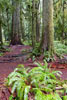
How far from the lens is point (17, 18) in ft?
46.9

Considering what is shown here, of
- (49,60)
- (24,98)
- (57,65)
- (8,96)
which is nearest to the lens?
(24,98)

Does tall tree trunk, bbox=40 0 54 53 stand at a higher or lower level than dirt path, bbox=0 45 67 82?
higher

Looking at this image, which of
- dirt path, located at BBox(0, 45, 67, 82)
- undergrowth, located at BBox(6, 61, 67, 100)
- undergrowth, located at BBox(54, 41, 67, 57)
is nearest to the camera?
undergrowth, located at BBox(6, 61, 67, 100)

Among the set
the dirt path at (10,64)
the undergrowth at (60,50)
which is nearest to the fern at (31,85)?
the dirt path at (10,64)

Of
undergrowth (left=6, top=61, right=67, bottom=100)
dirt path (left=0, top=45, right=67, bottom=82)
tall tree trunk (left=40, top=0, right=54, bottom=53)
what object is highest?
tall tree trunk (left=40, top=0, right=54, bottom=53)

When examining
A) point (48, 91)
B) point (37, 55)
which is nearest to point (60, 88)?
point (48, 91)

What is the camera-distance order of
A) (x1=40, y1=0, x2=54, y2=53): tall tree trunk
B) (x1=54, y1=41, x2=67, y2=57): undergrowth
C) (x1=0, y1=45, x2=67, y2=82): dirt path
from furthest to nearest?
(x1=54, y1=41, x2=67, y2=57): undergrowth → (x1=40, y1=0, x2=54, y2=53): tall tree trunk → (x1=0, y1=45, x2=67, y2=82): dirt path

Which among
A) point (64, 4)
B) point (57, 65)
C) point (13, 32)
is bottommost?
point (57, 65)

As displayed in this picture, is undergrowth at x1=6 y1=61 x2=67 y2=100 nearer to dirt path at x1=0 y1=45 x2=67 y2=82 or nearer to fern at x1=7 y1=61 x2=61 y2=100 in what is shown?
fern at x1=7 y1=61 x2=61 y2=100

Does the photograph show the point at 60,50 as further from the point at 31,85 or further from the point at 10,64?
the point at 31,85

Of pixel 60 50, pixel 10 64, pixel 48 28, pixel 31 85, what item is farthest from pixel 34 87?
pixel 60 50

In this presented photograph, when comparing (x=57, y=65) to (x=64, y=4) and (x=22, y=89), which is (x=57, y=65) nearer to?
(x=22, y=89)

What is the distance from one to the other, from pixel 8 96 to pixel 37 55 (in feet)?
17.0

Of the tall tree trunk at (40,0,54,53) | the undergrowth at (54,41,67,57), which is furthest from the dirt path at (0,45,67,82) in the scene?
the undergrowth at (54,41,67,57)
